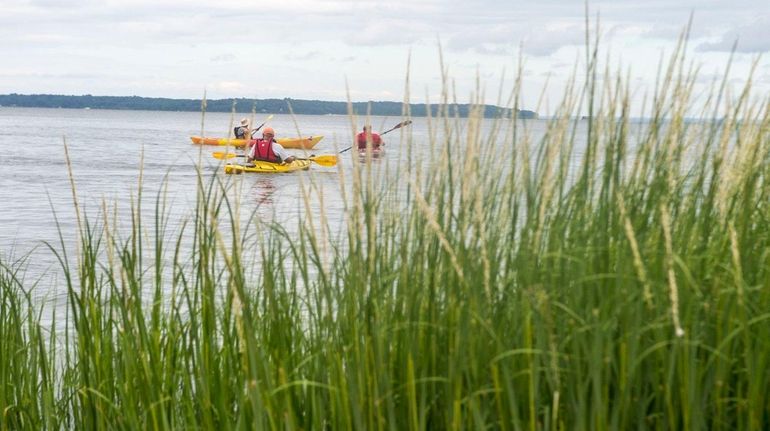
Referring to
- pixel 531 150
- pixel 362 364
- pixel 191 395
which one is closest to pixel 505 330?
pixel 362 364

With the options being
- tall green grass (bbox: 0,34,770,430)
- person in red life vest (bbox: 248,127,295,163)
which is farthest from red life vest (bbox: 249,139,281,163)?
Answer: tall green grass (bbox: 0,34,770,430)

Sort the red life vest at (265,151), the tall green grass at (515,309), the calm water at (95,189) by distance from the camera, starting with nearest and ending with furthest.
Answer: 1. the tall green grass at (515,309)
2. the calm water at (95,189)
3. the red life vest at (265,151)

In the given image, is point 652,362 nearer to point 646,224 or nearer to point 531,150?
point 646,224

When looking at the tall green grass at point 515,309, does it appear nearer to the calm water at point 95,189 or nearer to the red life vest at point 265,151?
the calm water at point 95,189

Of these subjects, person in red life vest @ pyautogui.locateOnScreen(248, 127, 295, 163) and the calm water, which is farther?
person in red life vest @ pyautogui.locateOnScreen(248, 127, 295, 163)

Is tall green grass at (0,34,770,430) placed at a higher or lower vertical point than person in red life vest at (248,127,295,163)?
higher

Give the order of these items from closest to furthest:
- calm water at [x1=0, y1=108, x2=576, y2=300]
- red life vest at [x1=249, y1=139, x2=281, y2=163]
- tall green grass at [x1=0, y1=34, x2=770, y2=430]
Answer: tall green grass at [x1=0, y1=34, x2=770, y2=430]
calm water at [x1=0, y1=108, x2=576, y2=300]
red life vest at [x1=249, y1=139, x2=281, y2=163]

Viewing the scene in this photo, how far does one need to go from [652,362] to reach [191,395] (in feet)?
4.79

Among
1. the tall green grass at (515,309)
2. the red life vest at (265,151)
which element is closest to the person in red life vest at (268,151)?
the red life vest at (265,151)

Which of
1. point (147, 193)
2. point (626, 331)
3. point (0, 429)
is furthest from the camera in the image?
point (147, 193)

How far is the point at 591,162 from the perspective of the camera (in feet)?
10.9

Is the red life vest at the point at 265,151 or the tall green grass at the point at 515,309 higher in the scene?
the tall green grass at the point at 515,309

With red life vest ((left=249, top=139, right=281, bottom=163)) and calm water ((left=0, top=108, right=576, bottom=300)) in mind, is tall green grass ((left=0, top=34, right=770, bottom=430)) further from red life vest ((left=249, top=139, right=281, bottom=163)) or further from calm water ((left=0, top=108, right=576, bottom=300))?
red life vest ((left=249, top=139, right=281, bottom=163))

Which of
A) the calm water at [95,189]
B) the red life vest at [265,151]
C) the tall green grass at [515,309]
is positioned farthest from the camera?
the red life vest at [265,151]
